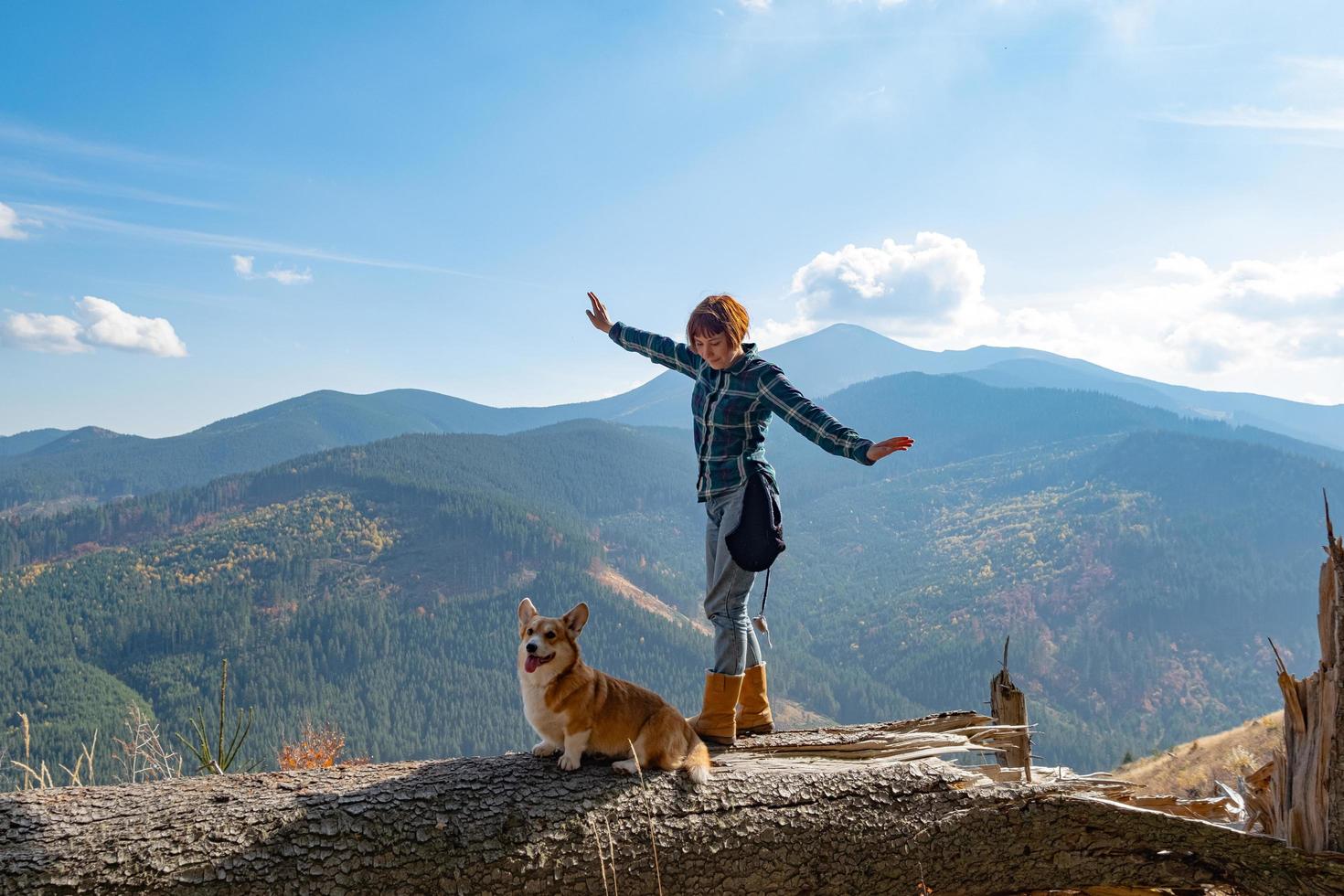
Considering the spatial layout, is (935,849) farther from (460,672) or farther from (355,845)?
(460,672)

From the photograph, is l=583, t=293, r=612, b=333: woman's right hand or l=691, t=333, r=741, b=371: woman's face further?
l=583, t=293, r=612, b=333: woman's right hand

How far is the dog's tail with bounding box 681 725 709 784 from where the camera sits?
178 inches

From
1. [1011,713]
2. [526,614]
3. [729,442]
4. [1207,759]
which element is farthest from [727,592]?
[1207,759]

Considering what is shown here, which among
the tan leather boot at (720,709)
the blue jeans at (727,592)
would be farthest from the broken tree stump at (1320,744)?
the tan leather boot at (720,709)

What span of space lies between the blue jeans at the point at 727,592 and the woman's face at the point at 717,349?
0.90 m

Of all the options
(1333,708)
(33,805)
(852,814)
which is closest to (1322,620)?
(1333,708)

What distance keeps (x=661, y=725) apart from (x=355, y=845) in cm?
173

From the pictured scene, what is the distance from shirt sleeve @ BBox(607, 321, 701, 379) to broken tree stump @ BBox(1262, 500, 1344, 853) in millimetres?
4229

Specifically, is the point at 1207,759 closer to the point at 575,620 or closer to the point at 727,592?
the point at 727,592

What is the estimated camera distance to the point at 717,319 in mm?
5547

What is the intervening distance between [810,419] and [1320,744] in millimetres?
3768

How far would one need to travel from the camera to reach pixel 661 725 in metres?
4.70

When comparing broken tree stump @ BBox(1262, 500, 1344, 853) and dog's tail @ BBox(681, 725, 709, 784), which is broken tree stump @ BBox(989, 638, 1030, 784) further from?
dog's tail @ BBox(681, 725, 709, 784)

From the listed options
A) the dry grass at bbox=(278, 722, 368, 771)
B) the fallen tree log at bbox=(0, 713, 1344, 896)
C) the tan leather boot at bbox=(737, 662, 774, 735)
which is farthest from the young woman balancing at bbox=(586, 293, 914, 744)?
the dry grass at bbox=(278, 722, 368, 771)
